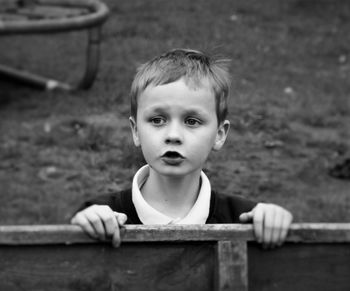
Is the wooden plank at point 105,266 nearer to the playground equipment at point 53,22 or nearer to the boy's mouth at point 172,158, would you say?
the boy's mouth at point 172,158

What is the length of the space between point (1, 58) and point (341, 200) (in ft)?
13.6

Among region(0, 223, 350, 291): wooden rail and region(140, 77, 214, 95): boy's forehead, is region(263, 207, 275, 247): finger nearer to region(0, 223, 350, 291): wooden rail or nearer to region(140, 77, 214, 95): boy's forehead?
region(0, 223, 350, 291): wooden rail

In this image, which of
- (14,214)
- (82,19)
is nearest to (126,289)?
(14,214)

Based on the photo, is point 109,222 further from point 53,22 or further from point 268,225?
point 53,22

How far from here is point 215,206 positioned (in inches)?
102

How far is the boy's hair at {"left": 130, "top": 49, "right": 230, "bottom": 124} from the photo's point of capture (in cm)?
246

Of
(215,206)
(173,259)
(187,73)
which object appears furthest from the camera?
(215,206)

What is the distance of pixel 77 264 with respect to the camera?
2.21 m

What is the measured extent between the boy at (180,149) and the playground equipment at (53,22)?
3.58 m

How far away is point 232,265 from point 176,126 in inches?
16.4

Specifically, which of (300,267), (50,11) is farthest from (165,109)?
(50,11)

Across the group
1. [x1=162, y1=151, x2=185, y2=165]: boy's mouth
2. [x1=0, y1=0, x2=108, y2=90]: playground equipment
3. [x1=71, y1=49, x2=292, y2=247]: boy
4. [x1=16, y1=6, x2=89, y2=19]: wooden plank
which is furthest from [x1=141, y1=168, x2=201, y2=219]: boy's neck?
[x1=16, y1=6, x2=89, y2=19]: wooden plank

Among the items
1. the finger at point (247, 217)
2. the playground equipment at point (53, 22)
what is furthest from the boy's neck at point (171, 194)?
the playground equipment at point (53, 22)

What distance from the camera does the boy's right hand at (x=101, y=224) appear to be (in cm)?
214
